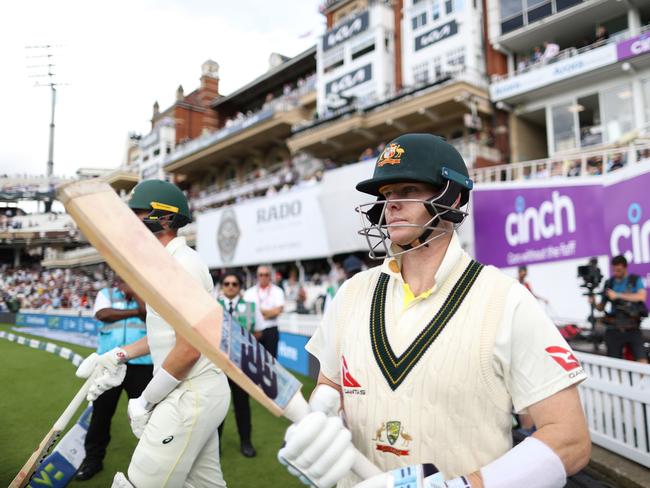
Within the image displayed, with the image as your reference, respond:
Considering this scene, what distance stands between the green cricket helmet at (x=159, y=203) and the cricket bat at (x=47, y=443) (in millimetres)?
1047

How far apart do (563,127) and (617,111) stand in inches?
67.0

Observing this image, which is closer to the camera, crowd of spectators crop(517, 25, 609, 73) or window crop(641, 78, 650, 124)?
window crop(641, 78, 650, 124)

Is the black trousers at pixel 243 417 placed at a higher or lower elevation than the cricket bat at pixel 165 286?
lower

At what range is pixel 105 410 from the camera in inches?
149

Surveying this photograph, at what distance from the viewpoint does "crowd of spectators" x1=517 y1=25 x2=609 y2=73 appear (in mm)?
16237

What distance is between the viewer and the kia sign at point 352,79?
22.5 meters

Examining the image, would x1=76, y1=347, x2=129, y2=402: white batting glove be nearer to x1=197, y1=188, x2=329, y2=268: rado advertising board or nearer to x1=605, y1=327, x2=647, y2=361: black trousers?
x1=605, y1=327, x2=647, y2=361: black trousers

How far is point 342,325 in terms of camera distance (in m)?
1.72

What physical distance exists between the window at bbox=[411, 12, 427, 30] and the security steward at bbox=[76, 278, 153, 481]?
813 inches

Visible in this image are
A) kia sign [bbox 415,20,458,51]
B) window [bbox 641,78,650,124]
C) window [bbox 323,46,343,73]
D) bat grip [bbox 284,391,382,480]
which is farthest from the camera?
window [bbox 323,46,343,73]

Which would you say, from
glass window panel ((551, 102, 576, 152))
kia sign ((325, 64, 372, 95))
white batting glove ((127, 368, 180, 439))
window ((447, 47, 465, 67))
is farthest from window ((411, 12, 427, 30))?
white batting glove ((127, 368, 180, 439))

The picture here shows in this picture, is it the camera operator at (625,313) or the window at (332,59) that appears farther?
the window at (332,59)

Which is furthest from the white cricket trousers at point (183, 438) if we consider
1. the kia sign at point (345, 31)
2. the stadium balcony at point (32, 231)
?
the stadium balcony at point (32, 231)

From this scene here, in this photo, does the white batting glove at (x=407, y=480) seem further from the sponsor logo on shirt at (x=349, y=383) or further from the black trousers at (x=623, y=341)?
the black trousers at (x=623, y=341)
